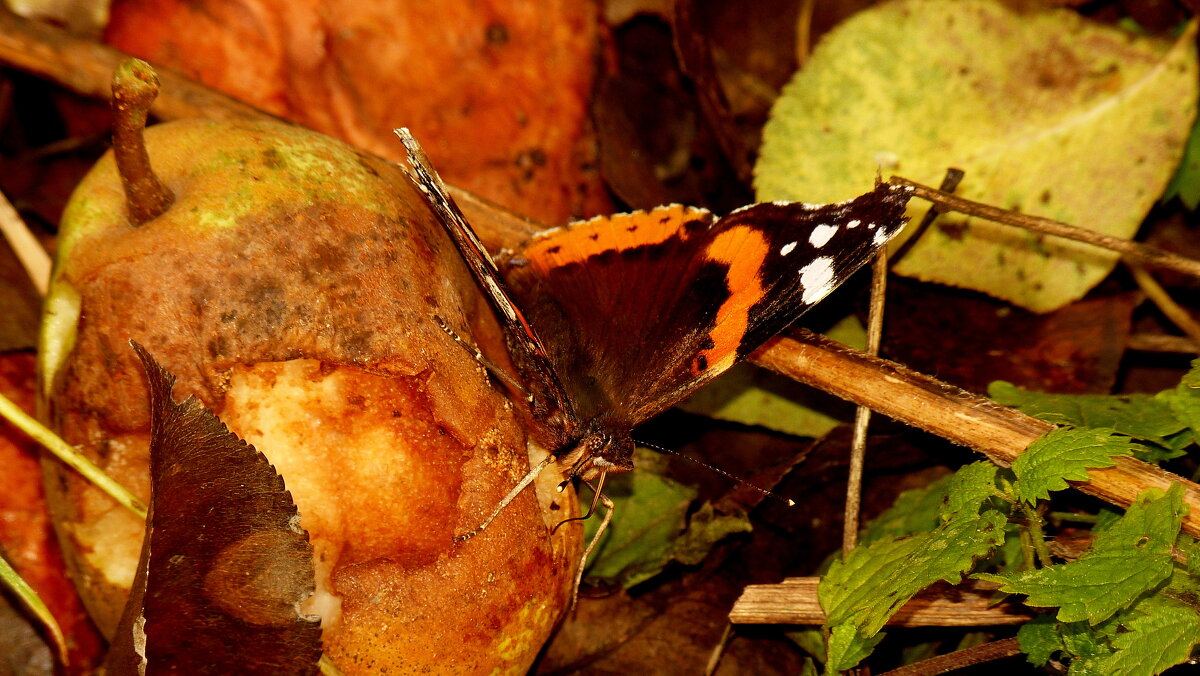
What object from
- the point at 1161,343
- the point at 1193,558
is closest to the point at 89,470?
the point at 1193,558

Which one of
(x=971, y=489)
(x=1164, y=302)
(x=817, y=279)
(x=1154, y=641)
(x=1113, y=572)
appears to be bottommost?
(x=1154, y=641)

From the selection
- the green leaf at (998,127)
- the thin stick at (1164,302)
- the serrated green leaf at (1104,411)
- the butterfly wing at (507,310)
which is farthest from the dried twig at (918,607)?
the thin stick at (1164,302)

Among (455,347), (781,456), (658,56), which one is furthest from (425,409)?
(658,56)

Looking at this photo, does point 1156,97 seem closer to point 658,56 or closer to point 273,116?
point 658,56

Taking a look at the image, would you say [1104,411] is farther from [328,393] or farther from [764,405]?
[328,393]

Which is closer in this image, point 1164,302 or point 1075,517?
point 1075,517

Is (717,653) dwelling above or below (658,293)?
below
